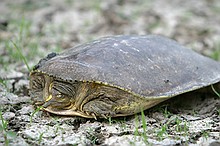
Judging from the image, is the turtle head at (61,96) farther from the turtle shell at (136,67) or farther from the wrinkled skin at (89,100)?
the turtle shell at (136,67)

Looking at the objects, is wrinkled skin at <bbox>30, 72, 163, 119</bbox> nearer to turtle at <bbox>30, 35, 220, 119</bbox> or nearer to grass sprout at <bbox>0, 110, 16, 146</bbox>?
turtle at <bbox>30, 35, 220, 119</bbox>

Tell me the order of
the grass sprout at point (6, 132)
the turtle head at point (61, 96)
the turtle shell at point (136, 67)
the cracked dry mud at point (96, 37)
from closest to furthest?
the grass sprout at point (6, 132)
the cracked dry mud at point (96, 37)
the turtle shell at point (136, 67)
the turtle head at point (61, 96)

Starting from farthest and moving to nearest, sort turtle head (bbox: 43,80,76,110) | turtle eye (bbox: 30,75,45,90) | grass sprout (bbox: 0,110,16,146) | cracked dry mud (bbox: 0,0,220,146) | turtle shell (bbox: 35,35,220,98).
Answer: turtle eye (bbox: 30,75,45,90), turtle head (bbox: 43,80,76,110), turtle shell (bbox: 35,35,220,98), cracked dry mud (bbox: 0,0,220,146), grass sprout (bbox: 0,110,16,146)

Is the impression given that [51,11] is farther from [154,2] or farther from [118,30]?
[154,2]

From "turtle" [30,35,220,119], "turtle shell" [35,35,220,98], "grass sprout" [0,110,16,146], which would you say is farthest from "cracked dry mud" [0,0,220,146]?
"turtle shell" [35,35,220,98]

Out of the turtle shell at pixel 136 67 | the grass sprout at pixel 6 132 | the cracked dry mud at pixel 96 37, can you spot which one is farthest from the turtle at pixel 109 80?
the grass sprout at pixel 6 132

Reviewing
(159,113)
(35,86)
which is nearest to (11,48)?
(35,86)
